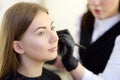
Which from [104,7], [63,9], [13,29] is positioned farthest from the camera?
[63,9]

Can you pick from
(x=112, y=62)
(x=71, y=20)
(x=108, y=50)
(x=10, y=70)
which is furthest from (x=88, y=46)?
(x=10, y=70)

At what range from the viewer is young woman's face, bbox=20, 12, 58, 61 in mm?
1016

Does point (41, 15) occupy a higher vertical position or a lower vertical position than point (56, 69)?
higher

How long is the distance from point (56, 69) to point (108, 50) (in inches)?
11.8

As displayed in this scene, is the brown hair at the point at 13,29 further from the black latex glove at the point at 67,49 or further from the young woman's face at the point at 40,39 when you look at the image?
the black latex glove at the point at 67,49

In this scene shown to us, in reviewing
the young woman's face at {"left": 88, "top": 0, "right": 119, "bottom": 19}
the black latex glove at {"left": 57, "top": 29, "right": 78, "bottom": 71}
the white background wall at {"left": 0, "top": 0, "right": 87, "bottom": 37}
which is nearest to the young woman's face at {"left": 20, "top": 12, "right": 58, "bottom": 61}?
the black latex glove at {"left": 57, "top": 29, "right": 78, "bottom": 71}

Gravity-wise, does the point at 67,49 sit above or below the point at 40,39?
below

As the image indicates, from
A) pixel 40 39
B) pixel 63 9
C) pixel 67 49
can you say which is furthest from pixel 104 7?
pixel 63 9

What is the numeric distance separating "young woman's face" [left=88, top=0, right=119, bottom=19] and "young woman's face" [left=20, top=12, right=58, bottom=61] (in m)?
0.44

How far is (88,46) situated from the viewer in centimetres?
148

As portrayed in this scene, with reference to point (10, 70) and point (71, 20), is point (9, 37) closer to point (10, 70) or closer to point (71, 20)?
point (10, 70)

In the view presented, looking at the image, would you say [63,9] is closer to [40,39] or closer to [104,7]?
[104,7]

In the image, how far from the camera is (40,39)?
3.34ft

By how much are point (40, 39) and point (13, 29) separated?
0.34ft
